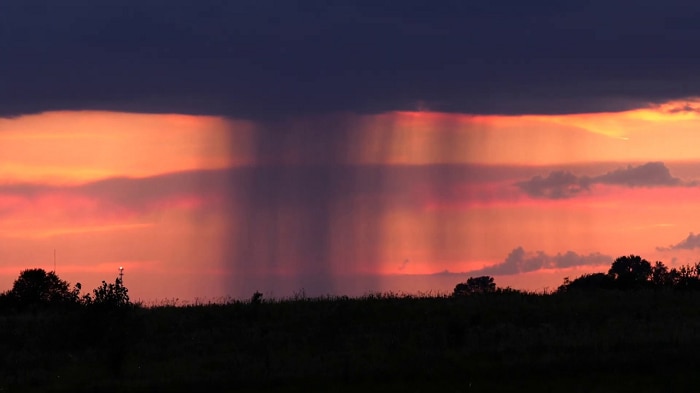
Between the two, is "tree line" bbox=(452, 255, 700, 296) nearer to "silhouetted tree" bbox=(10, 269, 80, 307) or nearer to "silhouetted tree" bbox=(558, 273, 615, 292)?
"silhouetted tree" bbox=(558, 273, 615, 292)

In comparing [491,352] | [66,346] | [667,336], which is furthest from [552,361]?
[66,346]

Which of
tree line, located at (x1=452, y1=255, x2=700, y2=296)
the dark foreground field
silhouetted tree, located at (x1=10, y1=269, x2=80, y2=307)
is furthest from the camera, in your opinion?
silhouetted tree, located at (x1=10, y1=269, x2=80, y2=307)

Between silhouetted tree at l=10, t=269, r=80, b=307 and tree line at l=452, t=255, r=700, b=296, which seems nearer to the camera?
tree line at l=452, t=255, r=700, b=296

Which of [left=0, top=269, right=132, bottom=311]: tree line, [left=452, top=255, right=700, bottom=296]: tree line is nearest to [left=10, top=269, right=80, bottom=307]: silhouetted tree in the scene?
[left=0, top=269, right=132, bottom=311]: tree line

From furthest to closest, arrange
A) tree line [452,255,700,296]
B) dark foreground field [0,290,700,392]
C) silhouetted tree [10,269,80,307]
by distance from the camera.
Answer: silhouetted tree [10,269,80,307] → tree line [452,255,700,296] → dark foreground field [0,290,700,392]

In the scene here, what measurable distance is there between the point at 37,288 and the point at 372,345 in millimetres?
48624

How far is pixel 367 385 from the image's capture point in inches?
1497

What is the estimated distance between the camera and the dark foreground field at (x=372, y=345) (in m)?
38.5

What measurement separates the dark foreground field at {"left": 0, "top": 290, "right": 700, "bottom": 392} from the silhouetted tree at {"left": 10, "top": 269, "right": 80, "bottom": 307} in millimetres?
24353

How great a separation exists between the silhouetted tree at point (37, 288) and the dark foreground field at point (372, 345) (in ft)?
79.9

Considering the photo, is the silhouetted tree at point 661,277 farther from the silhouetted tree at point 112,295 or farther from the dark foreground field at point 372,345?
the silhouetted tree at point 112,295

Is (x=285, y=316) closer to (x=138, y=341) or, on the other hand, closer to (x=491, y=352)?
(x=138, y=341)

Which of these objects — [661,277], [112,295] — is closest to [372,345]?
[112,295]

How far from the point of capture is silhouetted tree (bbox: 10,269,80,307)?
264 feet
